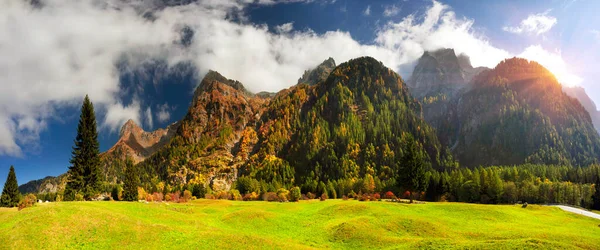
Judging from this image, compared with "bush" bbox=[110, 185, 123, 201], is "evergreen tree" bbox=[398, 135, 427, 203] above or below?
above

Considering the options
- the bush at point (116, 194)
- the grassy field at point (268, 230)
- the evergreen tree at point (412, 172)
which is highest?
the evergreen tree at point (412, 172)

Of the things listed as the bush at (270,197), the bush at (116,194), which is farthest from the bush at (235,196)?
the bush at (116,194)

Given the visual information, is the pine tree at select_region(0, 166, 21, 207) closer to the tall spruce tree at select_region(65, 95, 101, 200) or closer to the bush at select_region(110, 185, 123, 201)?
the bush at select_region(110, 185, 123, 201)

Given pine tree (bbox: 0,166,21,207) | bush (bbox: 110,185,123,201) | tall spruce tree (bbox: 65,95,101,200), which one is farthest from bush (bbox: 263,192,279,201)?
pine tree (bbox: 0,166,21,207)

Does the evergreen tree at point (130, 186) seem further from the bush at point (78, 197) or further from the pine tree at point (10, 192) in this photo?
the pine tree at point (10, 192)

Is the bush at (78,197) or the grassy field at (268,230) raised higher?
the bush at (78,197)

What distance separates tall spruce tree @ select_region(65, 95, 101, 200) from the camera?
7962 cm

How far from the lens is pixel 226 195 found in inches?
6334

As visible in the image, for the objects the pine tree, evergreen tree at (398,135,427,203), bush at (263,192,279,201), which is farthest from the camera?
bush at (263,192,279,201)

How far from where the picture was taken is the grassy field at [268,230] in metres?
37.5

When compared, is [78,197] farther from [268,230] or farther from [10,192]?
[10,192]

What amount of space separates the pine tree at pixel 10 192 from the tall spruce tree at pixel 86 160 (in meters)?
54.7

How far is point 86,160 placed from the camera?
81312 millimetres

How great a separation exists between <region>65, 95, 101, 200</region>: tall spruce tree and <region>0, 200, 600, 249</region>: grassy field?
102 ft
